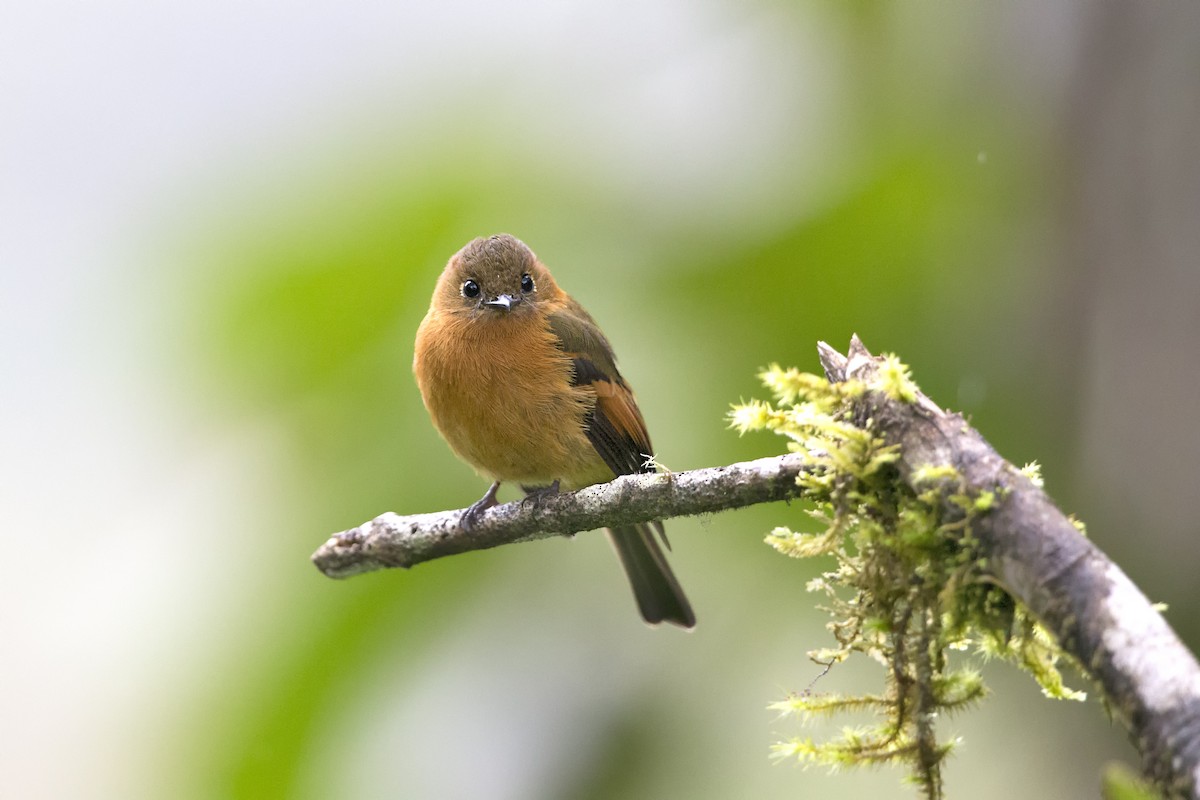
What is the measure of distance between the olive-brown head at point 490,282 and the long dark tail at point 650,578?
39.1 inches

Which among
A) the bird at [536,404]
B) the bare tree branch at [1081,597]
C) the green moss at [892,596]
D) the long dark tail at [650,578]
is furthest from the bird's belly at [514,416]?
the bare tree branch at [1081,597]

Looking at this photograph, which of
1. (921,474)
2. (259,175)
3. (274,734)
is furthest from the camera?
(259,175)

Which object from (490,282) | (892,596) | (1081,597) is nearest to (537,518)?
(892,596)

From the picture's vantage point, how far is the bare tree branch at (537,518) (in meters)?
2.53

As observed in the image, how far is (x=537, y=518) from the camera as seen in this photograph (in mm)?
3238

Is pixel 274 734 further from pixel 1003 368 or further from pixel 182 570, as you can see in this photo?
pixel 1003 368

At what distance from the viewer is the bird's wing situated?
4.16 m

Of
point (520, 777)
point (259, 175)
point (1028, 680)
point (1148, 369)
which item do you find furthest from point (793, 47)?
point (520, 777)

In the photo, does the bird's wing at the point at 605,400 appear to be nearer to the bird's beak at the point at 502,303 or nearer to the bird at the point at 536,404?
the bird at the point at 536,404

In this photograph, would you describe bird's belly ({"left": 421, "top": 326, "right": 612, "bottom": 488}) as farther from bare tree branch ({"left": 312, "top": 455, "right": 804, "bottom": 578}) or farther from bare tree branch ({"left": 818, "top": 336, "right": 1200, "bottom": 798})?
bare tree branch ({"left": 818, "top": 336, "right": 1200, "bottom": 798})

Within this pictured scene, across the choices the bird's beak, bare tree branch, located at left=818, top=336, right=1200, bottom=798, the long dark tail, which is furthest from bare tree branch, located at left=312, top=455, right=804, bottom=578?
the bird's beak

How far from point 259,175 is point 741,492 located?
322cm

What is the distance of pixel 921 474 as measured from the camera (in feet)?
6.41

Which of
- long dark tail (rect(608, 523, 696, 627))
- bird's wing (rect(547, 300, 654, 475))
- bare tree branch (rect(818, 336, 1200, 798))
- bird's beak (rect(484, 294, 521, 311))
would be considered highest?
bird's beak (rect(484, 294, 521, 311))
